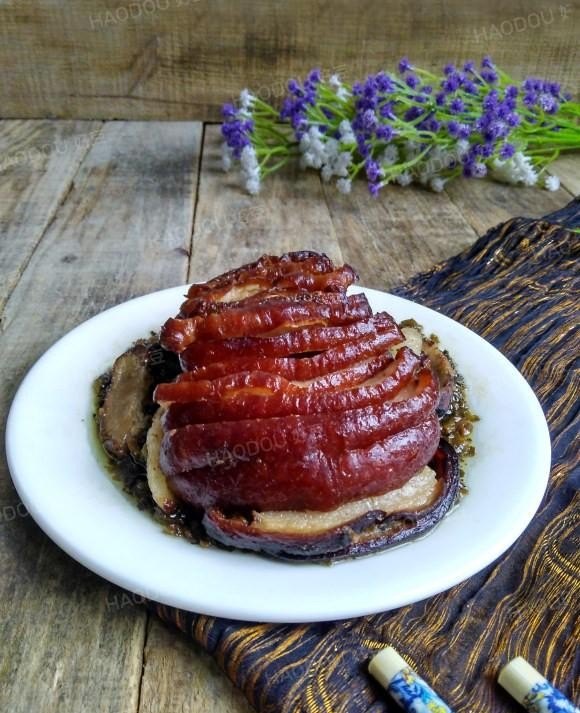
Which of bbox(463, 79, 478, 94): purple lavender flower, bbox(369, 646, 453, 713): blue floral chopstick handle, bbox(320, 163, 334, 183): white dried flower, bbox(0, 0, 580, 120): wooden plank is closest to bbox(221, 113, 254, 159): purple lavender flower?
bbox(320, 163, 334, 183): white dried flower

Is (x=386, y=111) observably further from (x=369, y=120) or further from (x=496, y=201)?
(x=496, y=201)

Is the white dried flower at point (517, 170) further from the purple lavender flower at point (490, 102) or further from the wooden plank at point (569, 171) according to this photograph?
the purple lavender flower at point (490, 102)

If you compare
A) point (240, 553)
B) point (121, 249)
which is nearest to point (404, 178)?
point (121, 249)

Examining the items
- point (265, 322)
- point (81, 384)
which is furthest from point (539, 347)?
point (81, 384)

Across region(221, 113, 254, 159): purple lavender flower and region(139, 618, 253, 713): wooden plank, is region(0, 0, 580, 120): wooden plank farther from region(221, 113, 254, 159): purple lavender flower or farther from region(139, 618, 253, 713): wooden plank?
region(139, 618, 253, 713): wooden plank

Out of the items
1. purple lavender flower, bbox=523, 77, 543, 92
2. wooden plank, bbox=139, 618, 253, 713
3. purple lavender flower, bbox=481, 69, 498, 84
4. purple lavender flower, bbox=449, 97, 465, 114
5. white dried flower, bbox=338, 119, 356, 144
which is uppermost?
purple lavender flower, bbox=481, 69, 498, 84

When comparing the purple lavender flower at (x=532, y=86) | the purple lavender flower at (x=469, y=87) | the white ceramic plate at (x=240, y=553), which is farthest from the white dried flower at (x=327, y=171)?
the white ceramic plate at (x=240, y=553)

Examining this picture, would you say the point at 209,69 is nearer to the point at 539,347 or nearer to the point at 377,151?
the point at 377,151
